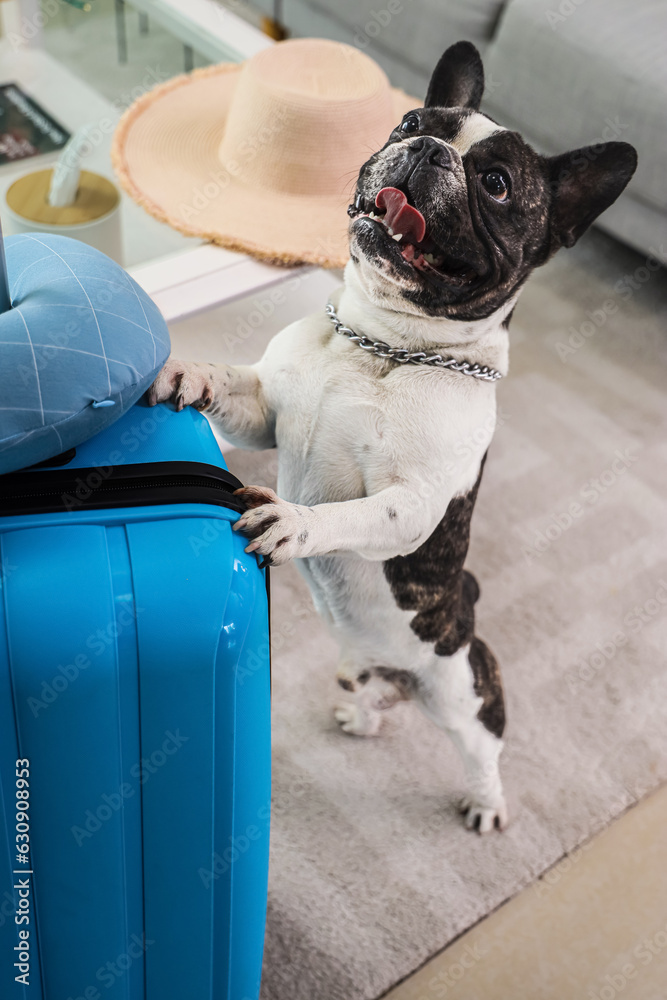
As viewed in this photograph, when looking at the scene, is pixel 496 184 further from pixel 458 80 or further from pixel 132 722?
pixel 132 722

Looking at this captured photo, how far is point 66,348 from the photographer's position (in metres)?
0.86

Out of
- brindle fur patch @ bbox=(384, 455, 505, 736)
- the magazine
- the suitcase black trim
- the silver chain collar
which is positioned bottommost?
brindle fur patch @ bbox=(384, 455, 505, 736)

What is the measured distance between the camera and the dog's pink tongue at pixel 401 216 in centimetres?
90

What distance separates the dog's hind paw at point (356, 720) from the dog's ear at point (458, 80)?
1.12m

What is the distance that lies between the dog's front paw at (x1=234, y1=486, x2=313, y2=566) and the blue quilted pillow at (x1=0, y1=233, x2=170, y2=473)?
0.57 ft

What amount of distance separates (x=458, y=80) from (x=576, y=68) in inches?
71.8

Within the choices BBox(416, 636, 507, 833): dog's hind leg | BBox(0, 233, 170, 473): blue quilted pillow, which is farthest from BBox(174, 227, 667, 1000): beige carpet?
BBox(0, 233, 170, 473): blue quilted pillow

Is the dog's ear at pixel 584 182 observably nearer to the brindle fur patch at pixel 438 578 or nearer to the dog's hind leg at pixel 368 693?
the brindle fur patch at pixel 438 578

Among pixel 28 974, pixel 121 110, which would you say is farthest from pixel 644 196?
pixel 28 974

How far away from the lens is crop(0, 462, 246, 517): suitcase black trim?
0.89 m

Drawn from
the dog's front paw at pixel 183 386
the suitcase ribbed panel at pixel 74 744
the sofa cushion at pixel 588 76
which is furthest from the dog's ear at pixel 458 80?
the sofa cushion at pixel 588 76

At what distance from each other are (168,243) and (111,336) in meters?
1.19

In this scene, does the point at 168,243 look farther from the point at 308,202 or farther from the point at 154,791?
the point at 154,791

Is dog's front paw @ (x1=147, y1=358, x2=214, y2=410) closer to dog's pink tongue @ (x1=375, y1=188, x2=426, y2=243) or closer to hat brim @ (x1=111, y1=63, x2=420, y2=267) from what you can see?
dog's pink tongue @ (x1=375, y1=188, x2=426, y2=243)
